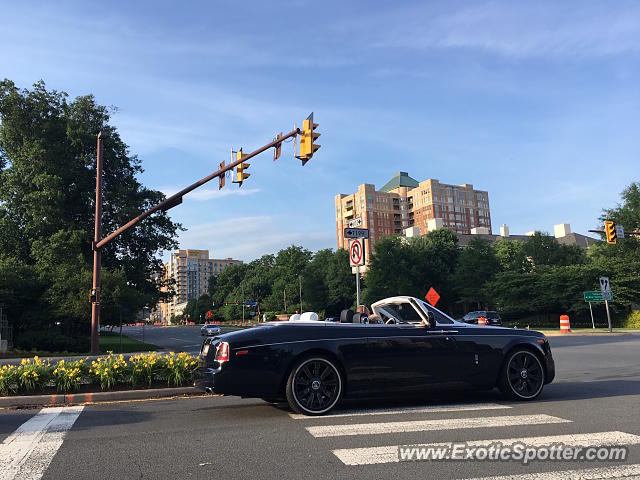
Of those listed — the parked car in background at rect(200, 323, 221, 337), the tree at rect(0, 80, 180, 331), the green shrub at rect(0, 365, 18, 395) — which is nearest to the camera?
the green shrub at rect(0, 365, 18, 395)

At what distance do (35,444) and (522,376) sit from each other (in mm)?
6251

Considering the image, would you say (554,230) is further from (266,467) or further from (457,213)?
(266,467)

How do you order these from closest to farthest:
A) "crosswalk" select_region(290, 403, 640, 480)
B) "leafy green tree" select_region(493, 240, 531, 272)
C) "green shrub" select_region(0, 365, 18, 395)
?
1. "crosswalk" select_region(290, 403, 640, 480)
2. "green shrub" select_region(0, 365, 18, 395)
3. "leafy green tree" select_region(493, 240, 531, 272)

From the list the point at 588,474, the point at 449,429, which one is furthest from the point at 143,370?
the point at 588,474

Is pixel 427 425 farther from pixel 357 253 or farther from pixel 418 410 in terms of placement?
pixel 357 253

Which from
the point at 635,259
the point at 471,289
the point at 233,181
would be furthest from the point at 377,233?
the point at 233,181

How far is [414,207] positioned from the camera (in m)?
155

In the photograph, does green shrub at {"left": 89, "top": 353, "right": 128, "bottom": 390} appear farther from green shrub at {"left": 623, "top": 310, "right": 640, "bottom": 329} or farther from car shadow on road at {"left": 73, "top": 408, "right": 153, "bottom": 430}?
green shrub at {"left": 623, "top": 310, "right": 640, "bottom": 329}

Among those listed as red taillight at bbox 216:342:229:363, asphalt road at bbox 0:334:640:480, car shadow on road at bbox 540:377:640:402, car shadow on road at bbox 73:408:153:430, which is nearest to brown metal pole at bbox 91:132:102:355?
asphalt road at bbox 0:334:640:480

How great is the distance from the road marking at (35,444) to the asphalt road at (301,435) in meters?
0.01

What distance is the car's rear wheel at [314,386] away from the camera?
6637 mm

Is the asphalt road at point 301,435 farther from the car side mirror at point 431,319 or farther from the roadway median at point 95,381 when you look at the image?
the car side mirror at point 431,319

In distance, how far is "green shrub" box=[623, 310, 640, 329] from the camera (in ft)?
143

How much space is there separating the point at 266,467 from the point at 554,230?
10966 cm
